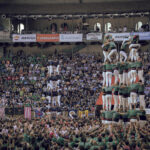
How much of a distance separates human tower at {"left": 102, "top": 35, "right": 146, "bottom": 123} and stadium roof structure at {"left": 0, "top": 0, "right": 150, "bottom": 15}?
26.1 meters

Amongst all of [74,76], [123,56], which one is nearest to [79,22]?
[74,76]

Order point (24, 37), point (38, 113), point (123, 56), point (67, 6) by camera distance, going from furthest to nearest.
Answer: point (67, 6)
point (24, 37)
point (38, 113)
point (123, 56)

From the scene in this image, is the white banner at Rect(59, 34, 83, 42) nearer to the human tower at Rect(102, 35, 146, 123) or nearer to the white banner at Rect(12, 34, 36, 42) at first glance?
the white banner at Rect(12, 34, 36, 42)

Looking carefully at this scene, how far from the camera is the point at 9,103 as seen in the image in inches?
1314

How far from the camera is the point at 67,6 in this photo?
47.3 m

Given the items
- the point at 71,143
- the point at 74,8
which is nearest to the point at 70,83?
the point at 74,8

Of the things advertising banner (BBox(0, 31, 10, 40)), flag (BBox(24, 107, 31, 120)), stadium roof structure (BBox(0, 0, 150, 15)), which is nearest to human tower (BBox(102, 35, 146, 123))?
flag (BBox(24, 107, 31, 120))

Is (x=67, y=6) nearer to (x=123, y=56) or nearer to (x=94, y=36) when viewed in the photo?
(x=94, y=36)

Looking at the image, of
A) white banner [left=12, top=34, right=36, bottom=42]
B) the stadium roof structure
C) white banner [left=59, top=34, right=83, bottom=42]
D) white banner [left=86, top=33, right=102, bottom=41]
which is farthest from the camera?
the stadium roof structure

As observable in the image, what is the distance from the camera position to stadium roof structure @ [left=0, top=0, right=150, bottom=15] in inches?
1826

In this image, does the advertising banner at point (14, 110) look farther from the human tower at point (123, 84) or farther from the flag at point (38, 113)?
the human tower at point (123, 84)

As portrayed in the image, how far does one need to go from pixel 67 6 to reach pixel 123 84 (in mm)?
28542

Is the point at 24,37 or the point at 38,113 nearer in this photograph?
the point at 38,113

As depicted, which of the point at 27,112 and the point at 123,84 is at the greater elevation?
the point at 123,84
